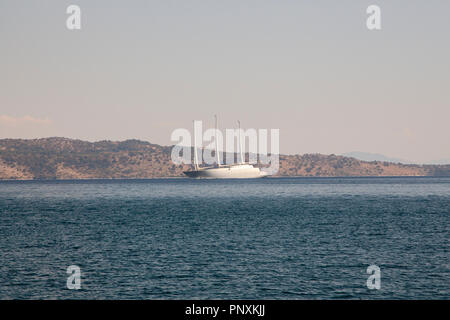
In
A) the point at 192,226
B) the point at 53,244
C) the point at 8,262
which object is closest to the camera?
the point at 8,262

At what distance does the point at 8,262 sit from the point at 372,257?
104 ft

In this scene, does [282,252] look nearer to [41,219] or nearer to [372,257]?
[372,257]

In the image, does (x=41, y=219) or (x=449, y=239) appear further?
(x=41, y=219)

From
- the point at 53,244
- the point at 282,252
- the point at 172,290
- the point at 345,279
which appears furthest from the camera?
the point at 53,244

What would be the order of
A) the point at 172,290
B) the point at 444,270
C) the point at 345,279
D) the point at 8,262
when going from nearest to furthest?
the point at 172,290, the point at 345,279, the point at 444,270, the point at 8,262

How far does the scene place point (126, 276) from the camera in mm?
39906

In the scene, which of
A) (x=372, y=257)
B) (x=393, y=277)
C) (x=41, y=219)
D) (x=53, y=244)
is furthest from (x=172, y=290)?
(x=41, y=219)

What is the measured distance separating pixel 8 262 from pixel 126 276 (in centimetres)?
1290

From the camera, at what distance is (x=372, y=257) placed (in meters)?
48.4

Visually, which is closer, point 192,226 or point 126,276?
point 126,276

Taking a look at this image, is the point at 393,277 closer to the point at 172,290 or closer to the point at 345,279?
the point at 345,279
